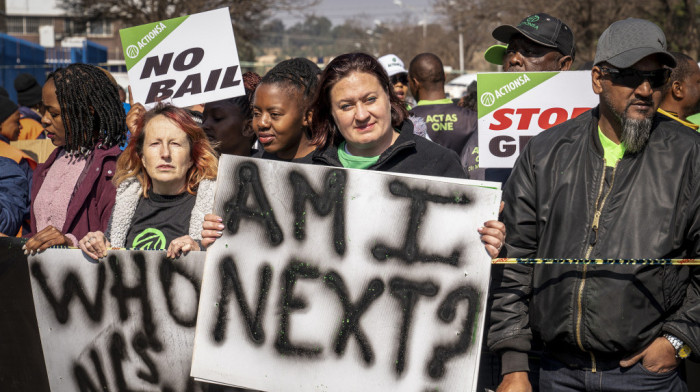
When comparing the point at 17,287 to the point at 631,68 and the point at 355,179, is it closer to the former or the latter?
the point at 355,179

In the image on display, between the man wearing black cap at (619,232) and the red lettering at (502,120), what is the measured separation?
1398mm

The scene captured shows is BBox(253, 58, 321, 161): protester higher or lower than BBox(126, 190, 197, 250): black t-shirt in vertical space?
higher

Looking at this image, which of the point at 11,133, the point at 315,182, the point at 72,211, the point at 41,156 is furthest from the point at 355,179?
the point at 11,133

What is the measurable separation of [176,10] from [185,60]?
23160 millimetres

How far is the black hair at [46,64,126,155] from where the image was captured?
176 inches

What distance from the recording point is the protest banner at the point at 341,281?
3088 mm

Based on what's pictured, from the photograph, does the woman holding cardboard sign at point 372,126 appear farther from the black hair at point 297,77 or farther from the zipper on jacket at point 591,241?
the black hair at point 297,77

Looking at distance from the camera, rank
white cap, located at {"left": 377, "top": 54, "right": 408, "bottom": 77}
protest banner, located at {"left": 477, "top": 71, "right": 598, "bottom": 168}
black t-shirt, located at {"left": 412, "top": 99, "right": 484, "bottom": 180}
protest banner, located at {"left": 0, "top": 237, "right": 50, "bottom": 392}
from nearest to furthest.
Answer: protest banner, located at {"left": 0, "top": 237, "right": 50, "bottom": 392}, protest banner, located at {"left": 477, "top": 71, "right": 598, "bottom": 168}, black t-shirt, located at {"left": 412, "top": 99, "right": 484, "bottom": 180}, white cap, located at {"left": 377, "top": 54, "right": 408, "bottom": 77}

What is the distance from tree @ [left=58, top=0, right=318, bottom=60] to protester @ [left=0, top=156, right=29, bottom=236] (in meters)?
23.1

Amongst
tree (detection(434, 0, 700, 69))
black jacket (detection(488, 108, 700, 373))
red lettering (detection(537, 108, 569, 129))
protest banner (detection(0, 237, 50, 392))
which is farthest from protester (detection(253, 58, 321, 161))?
tree (detection(434, 0, 700, 69))

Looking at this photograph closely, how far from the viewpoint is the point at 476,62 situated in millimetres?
62188

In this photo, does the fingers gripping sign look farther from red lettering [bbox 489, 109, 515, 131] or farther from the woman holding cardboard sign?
red lettering [bbox 489, 109, 515, 131]

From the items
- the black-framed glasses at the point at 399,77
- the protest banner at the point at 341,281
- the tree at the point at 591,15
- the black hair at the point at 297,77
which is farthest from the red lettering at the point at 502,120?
the tree at the point at 591,15

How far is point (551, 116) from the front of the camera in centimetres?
445
